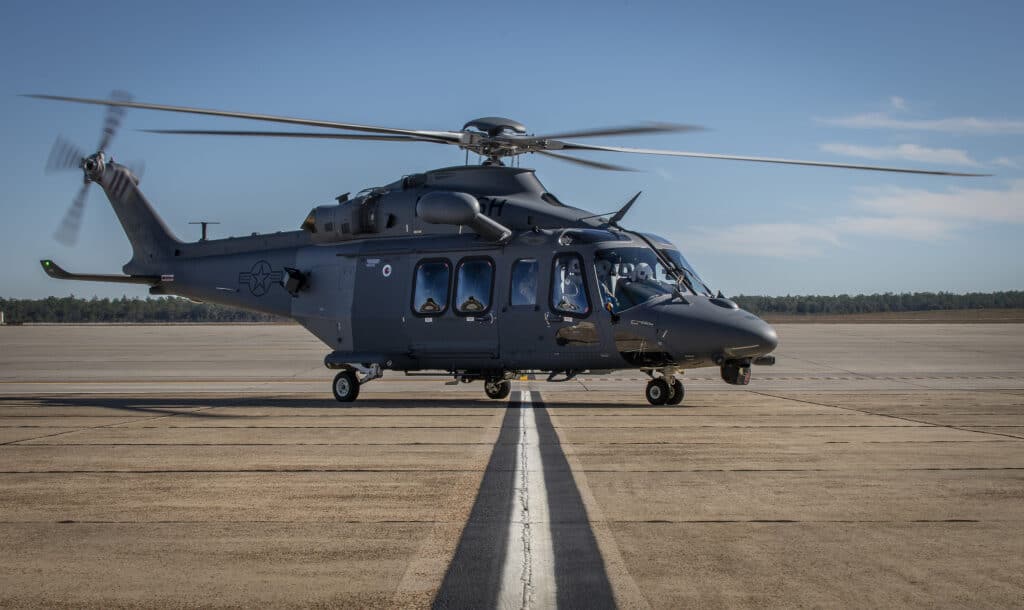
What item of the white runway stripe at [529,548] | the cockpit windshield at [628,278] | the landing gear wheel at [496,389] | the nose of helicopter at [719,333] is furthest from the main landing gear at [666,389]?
the white runway stripe at [529,548]

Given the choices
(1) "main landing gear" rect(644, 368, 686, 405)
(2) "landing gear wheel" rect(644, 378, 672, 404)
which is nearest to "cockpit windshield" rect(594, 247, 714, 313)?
(1) "main landing gear" rect(644, 368, 686, 405)

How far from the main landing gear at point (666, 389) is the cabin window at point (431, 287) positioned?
393 centimetres

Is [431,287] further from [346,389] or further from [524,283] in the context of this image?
[346,389]

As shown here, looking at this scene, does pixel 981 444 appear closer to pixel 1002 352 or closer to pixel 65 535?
pixel 65 535

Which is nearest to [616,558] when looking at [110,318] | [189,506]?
[189,506]

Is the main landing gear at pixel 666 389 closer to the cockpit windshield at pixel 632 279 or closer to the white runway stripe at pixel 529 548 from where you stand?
the cockpit windshield at pixel 632 279

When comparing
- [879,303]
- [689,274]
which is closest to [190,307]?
[879,303]

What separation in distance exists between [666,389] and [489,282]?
3539 millimetres

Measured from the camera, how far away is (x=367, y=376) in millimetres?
18156

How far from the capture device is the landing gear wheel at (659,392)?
52.7 ft

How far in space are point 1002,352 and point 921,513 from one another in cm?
3135

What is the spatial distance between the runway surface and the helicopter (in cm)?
120

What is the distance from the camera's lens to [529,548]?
18.3ft

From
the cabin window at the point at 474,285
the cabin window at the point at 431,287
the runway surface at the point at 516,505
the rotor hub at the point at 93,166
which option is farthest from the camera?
the rotor hub at the point at 93,166
